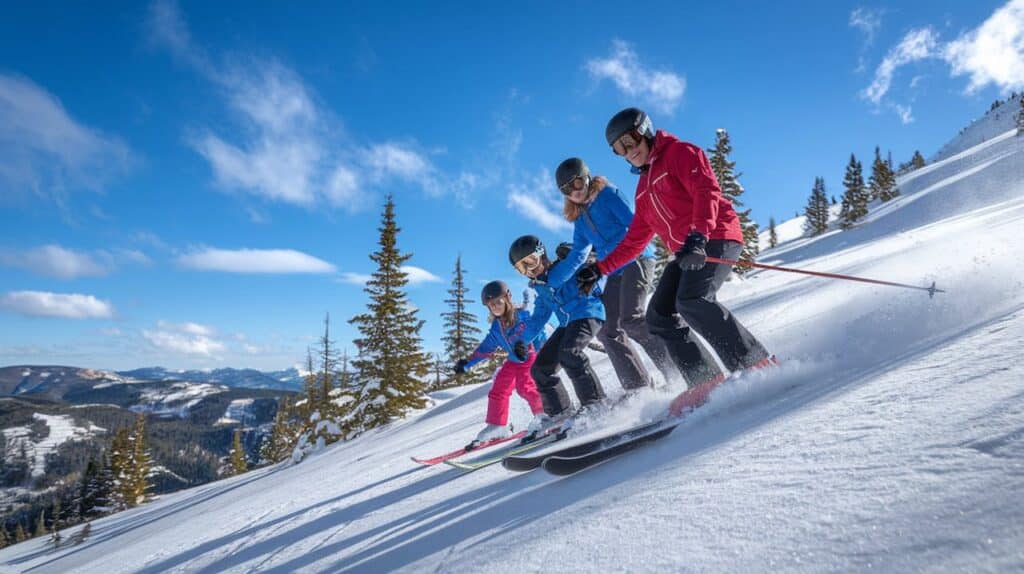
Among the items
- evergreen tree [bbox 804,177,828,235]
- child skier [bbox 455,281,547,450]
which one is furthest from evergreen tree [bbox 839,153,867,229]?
child skier [bbox 455,281,547,450]

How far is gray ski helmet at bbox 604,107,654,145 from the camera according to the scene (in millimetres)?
3842

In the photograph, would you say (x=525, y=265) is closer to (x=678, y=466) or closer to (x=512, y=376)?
(x=512, y=376)

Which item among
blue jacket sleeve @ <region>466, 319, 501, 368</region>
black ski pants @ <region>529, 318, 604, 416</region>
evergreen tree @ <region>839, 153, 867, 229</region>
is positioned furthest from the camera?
evergreen tree @ <region>839, 153, 867, 229</region>

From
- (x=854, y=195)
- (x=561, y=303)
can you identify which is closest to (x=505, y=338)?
(x=561, y=303)

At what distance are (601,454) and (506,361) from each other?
359 cm

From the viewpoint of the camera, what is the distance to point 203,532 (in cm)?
519

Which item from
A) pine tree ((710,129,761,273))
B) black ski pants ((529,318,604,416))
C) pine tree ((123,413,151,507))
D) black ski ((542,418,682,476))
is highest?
pine tree ((710,129,761,273))

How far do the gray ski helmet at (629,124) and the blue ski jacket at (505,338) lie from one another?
2.60 metres

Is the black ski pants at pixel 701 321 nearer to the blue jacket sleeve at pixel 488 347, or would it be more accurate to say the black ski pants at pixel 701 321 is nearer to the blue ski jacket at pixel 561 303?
the blue ski jacket at pixel 561 303

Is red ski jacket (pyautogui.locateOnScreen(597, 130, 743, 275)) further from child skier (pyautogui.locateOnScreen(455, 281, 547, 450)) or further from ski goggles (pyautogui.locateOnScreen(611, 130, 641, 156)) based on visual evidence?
child skier (pyautogui.locateOnScreen(455, 281, 547, 450))

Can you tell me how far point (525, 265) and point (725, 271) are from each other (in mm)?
2422

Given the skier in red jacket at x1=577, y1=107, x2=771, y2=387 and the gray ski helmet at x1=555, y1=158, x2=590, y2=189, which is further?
the gray ski helmet at x1=555, y1=158, x2=590, y2=189

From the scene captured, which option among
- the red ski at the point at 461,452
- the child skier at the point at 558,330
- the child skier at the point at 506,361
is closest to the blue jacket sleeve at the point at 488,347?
the child skier at the point at 506,361

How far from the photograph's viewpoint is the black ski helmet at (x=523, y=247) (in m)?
5.38
